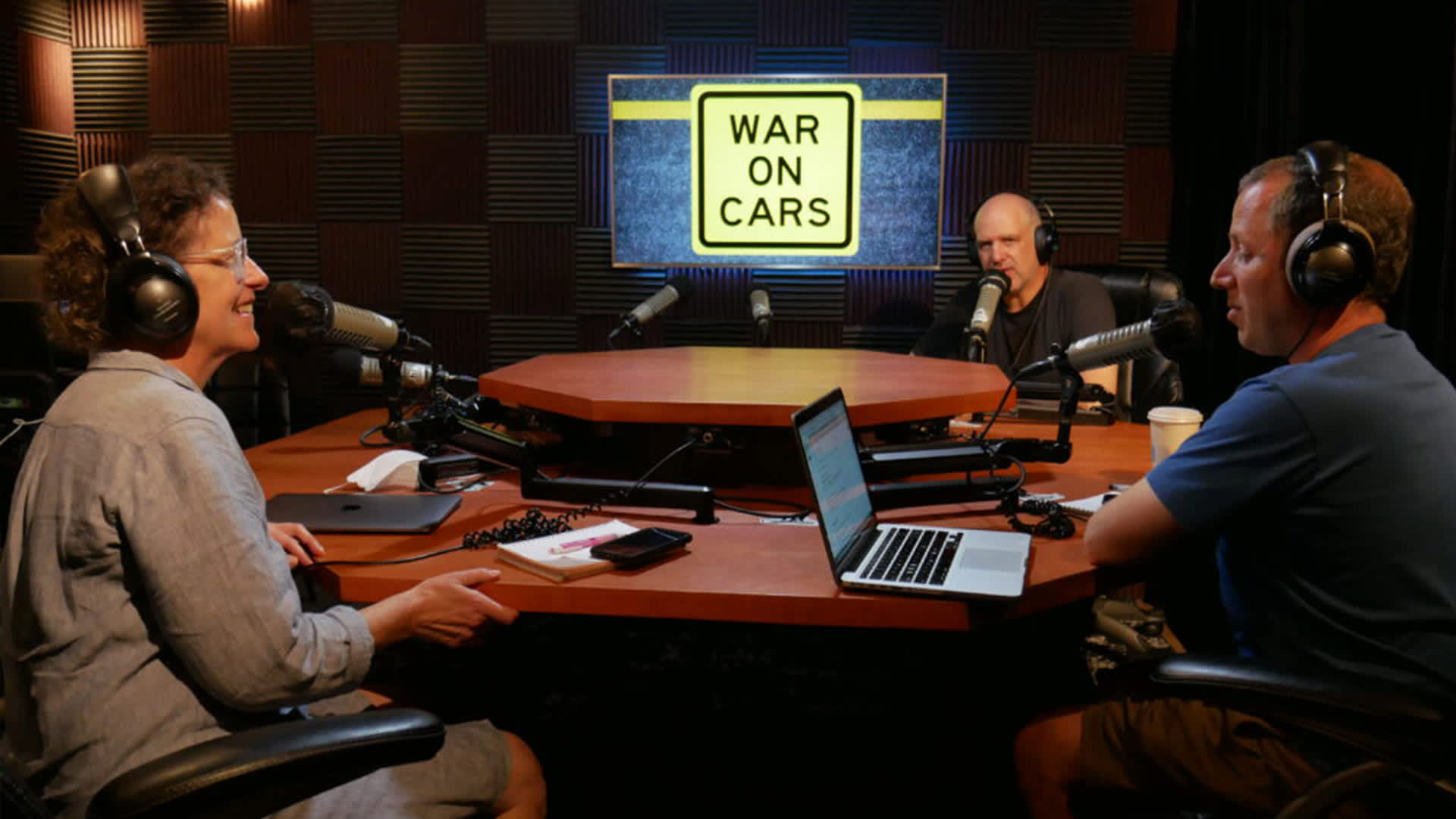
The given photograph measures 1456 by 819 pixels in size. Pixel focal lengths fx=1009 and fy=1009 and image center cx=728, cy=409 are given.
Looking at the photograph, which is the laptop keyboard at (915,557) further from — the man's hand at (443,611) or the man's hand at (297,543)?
the man's hand at (297,543)

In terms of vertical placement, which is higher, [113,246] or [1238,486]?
[113,246]

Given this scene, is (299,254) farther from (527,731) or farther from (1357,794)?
(1357,794)

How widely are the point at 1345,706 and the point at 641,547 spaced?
995 millimetres

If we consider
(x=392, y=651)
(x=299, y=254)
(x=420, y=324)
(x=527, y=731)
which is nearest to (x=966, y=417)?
(x=527, y=731)

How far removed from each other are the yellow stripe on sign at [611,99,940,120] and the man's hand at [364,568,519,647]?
9.95ft

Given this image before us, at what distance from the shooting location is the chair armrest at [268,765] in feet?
3.18

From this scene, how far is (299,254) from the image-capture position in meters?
4.61

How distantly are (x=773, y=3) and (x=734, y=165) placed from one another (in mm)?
709

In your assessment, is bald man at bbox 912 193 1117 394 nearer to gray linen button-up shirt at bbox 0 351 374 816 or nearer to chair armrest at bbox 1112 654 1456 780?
chair armrest at bbox 1112 654 1456 780

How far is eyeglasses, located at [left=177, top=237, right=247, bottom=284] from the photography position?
1.38m

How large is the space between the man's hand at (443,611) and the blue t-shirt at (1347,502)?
103 centimetres

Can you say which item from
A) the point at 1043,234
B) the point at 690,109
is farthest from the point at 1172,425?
the point at 690,109

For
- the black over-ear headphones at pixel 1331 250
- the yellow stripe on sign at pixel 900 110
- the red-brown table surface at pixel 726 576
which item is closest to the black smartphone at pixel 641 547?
the red-brown table surface at pixel 726 576

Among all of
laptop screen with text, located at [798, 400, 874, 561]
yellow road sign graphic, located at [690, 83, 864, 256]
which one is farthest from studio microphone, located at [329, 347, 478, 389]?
yellow road sign graphic, located at [690, 83, 864, 256]
